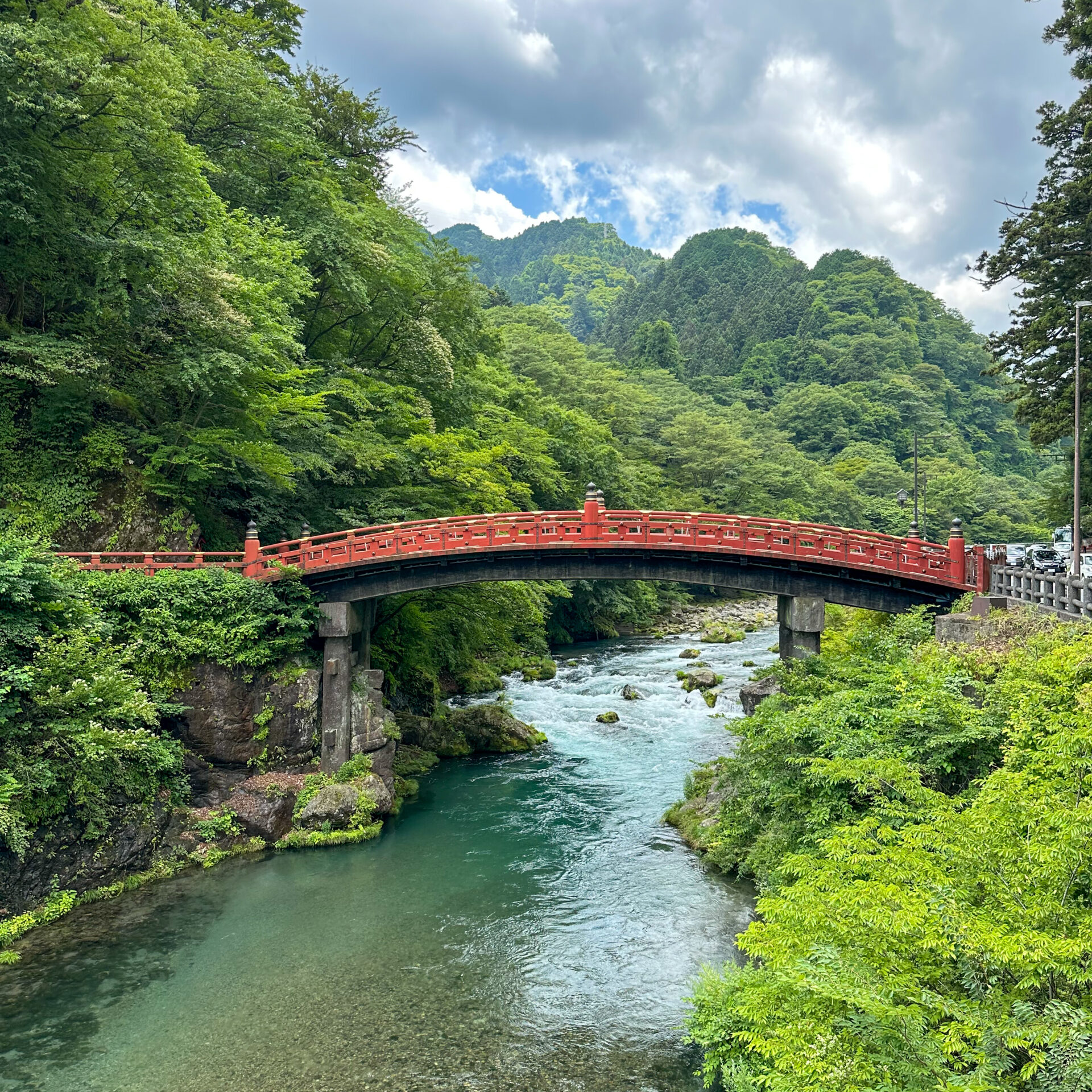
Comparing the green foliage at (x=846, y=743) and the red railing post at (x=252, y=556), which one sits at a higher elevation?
the red railing post at (x=252, y=556)

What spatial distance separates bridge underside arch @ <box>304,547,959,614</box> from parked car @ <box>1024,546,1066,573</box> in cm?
303

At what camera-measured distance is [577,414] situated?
167ft

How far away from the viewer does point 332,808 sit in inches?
744

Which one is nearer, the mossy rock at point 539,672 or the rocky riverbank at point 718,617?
the mossy rock at point 539,672

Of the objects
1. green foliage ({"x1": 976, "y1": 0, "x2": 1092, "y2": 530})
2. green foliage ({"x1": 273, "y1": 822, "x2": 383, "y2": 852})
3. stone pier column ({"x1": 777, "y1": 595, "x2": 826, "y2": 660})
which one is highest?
green foliage ({"x1": 976, "y1": 0, "x2": 1092, "y2": 530})

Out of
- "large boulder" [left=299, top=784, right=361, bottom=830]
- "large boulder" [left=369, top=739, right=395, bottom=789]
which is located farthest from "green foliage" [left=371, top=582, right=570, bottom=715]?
"large boulder" [left=299, top=784, right=361, bottom=830]

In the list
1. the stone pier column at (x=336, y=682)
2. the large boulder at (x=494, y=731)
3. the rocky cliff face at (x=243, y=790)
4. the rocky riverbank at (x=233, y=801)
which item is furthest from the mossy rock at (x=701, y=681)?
the stone pier column at (x=336, y=682)

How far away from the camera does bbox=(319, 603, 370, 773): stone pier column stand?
66.9ft

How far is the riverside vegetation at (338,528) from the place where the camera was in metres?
7.22

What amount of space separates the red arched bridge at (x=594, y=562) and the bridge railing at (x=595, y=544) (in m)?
0.04

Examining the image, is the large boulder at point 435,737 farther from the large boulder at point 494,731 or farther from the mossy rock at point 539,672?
the mossy rock at point 539,672

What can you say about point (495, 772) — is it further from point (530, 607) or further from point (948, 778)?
point (948, 778)

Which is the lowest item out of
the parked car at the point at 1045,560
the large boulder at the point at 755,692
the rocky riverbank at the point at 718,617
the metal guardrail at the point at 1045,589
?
the rocky riverbank at the point at 718,617

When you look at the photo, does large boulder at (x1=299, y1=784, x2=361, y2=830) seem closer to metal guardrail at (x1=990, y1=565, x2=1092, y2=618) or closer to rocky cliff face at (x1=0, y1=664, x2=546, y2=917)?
rocky cliff face at (x1=0, y1=664, x2=546, y2=917)
